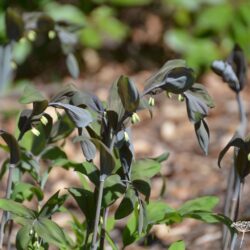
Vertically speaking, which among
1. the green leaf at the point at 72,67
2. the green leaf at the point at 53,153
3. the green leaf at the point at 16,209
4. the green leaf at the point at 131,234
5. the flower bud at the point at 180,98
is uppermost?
the flower bud at the point at 180,98

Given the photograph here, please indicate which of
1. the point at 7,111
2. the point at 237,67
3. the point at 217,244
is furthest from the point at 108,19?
the point at 237,67

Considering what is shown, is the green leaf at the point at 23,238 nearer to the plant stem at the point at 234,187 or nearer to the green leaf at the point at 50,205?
the green leaf at the point at 50,205

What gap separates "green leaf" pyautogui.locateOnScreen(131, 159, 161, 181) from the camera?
209 centimetres

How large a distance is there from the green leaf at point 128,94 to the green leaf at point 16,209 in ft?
1.16

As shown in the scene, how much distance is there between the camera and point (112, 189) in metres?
2.06

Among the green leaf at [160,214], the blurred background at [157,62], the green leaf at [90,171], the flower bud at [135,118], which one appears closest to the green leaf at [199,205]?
the green leaf at [160,214]

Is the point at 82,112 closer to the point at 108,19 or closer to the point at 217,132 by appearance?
the point at 217,132

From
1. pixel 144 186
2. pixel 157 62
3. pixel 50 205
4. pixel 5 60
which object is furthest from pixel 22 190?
pixel 157 62

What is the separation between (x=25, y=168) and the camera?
95.5 inches

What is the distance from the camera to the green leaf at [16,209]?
1.98 metres

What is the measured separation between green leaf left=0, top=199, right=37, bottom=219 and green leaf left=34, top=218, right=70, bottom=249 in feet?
0.09

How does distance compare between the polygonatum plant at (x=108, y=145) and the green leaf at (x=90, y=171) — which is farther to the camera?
the green leaf at (x=90, y=171)

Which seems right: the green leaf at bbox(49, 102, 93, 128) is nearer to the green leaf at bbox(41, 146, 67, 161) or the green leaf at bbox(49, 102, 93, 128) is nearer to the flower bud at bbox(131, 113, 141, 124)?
the flower bud at bbox(131, 113, 141, 124)

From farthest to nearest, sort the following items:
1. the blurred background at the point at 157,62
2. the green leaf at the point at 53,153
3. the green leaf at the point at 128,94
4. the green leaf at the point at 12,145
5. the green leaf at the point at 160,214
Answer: the blurred background at the point at 157,62 < the green leaf at the point at 53,153 < the green leaf at the point at 160,214 < the green leaf at the point at 12,145 < the green leaf at the point at 128,94
